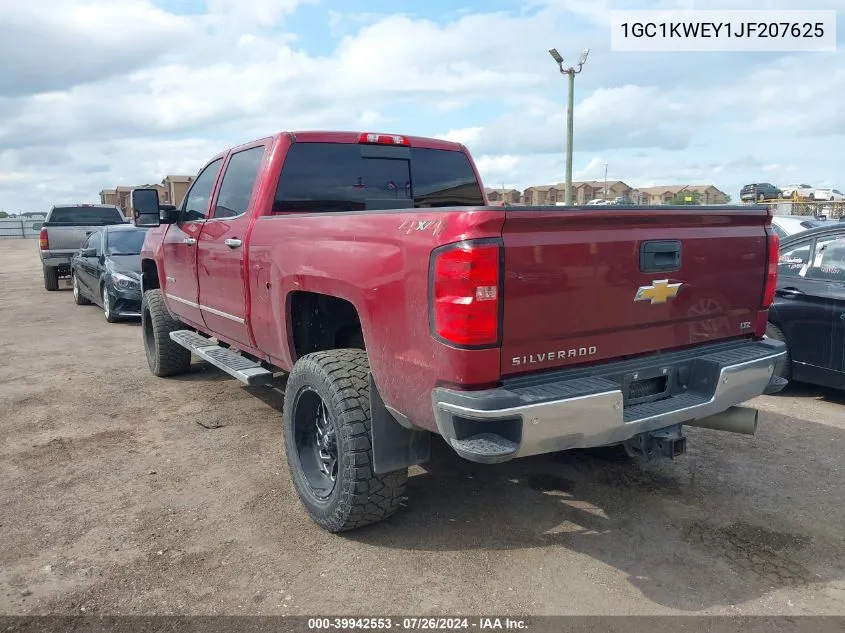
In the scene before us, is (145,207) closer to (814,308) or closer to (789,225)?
(814,308)

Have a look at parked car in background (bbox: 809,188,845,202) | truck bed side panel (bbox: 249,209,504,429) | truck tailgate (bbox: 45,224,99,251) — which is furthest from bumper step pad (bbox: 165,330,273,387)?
parked car in background (bbox: 809,188,845,202)

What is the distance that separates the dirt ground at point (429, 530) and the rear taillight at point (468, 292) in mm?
1175

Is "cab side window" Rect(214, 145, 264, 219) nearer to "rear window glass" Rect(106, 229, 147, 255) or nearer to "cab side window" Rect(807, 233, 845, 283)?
"cab side window" Rect(807, 233, 845, 283)

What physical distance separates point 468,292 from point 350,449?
41.9 inches

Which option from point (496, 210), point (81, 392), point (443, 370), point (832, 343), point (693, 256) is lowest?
point (81, 392)

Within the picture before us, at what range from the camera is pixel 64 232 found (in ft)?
49.0

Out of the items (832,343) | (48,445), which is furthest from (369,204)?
(832,343)

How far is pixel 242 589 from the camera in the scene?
2.97m

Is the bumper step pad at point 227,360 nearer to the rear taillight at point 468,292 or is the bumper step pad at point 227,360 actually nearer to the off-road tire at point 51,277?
the rear taillight at point 468,292

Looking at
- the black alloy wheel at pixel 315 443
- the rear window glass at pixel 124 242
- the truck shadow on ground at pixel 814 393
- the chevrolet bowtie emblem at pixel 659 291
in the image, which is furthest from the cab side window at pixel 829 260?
the rear window glass at pixel 124 242

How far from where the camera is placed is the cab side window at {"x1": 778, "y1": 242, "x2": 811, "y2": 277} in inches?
227

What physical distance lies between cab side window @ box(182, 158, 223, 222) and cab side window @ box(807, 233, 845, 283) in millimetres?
4941

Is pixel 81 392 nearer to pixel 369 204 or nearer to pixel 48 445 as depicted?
pixel 48 445

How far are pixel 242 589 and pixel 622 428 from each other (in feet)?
5.92
